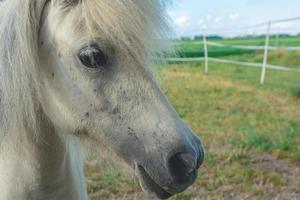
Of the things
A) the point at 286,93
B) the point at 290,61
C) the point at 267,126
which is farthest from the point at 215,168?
the point at 290,61

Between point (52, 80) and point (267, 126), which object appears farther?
point (267, 126)

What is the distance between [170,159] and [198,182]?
2.47 m

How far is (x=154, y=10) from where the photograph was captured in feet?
5.62

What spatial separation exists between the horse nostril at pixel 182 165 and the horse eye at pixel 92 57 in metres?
0.43

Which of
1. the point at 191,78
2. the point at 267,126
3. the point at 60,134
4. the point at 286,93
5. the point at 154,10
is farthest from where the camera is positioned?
the point at 191,78

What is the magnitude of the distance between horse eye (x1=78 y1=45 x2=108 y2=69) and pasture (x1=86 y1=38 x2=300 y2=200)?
12.5 inches

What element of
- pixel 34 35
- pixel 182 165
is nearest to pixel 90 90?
pixel 34 35

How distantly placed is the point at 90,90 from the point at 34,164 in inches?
18.4

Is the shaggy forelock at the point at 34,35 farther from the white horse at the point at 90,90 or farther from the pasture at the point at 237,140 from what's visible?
the pasture at the point at 237,140

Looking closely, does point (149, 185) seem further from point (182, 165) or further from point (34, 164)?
point (34, 164)

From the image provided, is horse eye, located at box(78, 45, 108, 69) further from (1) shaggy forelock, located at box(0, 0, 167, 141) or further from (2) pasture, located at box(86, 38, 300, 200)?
(2) pasture, located at box(86, 38, 300, 200)

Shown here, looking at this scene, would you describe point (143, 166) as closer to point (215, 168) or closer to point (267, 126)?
point (215, 168)

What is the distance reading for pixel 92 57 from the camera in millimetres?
1586

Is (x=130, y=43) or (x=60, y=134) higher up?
(x=130, y=43)
